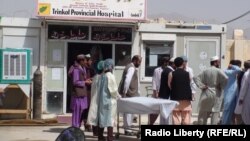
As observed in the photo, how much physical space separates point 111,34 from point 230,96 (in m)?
5.07

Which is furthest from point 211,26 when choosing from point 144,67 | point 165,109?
point 165,109

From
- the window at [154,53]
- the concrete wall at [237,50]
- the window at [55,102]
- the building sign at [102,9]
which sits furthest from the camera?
the concrete wall at [237,50]

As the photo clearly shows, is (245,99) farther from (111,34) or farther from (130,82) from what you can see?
(111,34)

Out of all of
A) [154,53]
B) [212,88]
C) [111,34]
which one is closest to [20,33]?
[111,34]

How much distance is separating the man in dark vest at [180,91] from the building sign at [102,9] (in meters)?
5.38

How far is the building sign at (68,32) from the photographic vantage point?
15752mm

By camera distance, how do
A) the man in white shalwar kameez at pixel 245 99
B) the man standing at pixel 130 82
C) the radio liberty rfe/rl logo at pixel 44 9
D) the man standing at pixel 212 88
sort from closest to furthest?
the man in white shalwar kameez at pixel 245 99 → the man standing at pixel 130 82 → the man standing at pixel 212 88 → the radio liberty rfe/rl logo at pixel 44 9

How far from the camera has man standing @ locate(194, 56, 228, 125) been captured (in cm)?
1168

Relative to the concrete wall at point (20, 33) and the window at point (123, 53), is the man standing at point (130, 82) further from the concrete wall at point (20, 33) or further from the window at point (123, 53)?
the concrete wall at point (20, 33)

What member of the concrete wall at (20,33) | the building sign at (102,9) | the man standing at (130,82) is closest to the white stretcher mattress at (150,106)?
the man standing at (130,82)

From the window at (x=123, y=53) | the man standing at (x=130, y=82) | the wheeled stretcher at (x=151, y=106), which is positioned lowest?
the wheeled stretcher at (x=151, y=106)

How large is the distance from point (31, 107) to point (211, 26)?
5542 millimetres

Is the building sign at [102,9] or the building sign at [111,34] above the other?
the building sign at [102,9]

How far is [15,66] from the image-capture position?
46.2 feet
